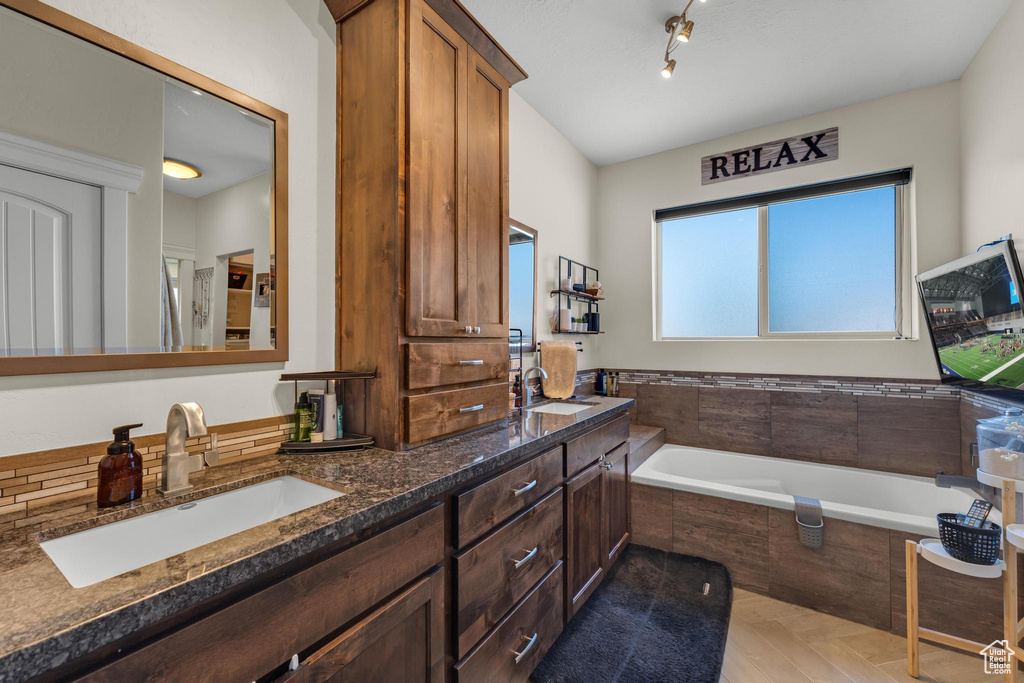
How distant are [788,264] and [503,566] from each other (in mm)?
2882

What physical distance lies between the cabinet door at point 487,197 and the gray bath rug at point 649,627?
4.41ft

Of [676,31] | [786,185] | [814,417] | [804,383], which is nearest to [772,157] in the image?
[786,185]

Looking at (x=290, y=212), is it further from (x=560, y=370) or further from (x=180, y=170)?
(x=560, y=370)

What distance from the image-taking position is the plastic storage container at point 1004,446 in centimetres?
151

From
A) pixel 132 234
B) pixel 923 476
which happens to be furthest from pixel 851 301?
pixel 132 234

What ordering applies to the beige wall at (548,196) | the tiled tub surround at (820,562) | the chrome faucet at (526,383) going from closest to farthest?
the tiled tub surround at (820,562), the chrome faucet at (526,383), the beige wall at (548,196)

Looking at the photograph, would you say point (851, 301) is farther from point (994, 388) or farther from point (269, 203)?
point (269, 203)

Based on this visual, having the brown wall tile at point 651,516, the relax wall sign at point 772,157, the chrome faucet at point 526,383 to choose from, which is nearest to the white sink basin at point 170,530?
the chrome faucet at point 526,383

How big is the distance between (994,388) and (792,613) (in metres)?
1.49

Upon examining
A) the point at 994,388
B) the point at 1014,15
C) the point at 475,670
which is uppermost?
the point at 1014,15

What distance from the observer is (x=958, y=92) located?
2.46m

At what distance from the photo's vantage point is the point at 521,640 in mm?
1483

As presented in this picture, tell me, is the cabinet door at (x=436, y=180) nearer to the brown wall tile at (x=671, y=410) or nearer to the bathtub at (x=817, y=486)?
the bathtub at (x=817, y=486)

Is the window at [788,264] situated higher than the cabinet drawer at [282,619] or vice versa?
the window at [788,264]
